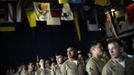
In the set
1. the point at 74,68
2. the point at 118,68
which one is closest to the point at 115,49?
the point at 118,68

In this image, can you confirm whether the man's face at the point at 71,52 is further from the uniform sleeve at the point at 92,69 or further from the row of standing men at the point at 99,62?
the uniform sleeve at the point at 92,69

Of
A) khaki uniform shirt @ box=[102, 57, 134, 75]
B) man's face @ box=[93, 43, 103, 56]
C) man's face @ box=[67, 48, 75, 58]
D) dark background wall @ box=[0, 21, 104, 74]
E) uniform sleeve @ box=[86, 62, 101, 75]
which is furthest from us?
dark background wall @ box=[0, 21, 104, 74]

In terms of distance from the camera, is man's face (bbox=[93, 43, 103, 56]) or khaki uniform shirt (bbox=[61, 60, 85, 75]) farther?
khaki uniform shirt (bbox=[61, 60, 85, 75])

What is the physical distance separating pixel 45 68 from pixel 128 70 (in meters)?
6.34

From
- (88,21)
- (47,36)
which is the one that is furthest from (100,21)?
(47,36)

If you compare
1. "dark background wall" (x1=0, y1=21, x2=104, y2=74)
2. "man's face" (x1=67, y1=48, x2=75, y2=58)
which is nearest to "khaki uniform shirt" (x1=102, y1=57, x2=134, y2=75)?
"man's face" (x1=67, y1=48, x2=75, y2=58)

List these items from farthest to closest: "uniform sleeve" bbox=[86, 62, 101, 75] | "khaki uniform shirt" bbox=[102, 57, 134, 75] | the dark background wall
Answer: the dark background wall, "uniform sleeve" bbox=[86, 62, 101, 75], "khaki uniform shirt" bbox=[102, 57, 134, 75]

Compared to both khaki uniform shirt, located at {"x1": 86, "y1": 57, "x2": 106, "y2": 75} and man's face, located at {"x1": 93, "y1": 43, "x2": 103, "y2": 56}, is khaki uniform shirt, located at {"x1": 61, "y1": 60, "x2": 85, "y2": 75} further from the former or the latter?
man's face, located at {"x1": 93, "y1": 43, "x2": 103, "y2": 56}

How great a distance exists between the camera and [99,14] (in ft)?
48.0

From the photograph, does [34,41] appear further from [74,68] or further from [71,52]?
[71,52]

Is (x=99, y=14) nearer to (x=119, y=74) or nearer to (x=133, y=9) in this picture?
(x=133, y=9)

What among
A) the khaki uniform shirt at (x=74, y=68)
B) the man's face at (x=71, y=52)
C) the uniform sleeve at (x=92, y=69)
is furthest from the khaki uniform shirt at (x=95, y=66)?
the khaki uniform shirt at (x=74, y=68)

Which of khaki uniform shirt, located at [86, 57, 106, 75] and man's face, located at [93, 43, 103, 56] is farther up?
man's face, located at [93, 43, 103, 56]

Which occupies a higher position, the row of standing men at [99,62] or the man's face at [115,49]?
the man's face at [115,49]
